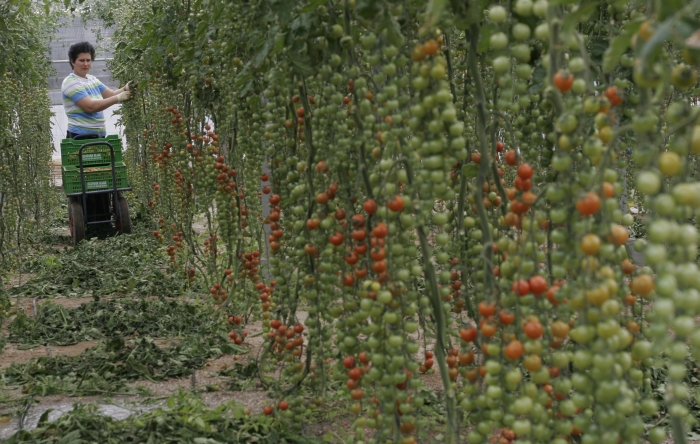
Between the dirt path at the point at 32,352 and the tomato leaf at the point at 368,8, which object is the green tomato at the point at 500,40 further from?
the dirt path at the point at 32,352

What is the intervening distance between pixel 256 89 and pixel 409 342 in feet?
4.26

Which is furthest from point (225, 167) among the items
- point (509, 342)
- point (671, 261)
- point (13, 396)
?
point (671, 261)

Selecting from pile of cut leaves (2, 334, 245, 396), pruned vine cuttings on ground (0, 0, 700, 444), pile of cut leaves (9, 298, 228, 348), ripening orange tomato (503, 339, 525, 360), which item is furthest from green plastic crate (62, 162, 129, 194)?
ripening orange tomato (503, 339, 525, 360)

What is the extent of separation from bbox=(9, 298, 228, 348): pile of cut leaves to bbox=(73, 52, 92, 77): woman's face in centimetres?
299

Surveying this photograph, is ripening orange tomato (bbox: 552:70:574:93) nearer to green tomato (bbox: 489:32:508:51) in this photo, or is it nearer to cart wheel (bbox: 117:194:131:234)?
green tomato (bbox: 489:32:508:51)

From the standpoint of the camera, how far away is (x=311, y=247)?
1821mm

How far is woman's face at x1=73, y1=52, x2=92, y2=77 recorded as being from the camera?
6328 millimetres

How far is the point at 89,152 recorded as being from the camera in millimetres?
6617

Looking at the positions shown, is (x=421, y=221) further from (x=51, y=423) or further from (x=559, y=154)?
(x=51, y=423)

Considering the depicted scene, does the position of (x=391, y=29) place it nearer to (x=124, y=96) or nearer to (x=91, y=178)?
(x=124, y=96)

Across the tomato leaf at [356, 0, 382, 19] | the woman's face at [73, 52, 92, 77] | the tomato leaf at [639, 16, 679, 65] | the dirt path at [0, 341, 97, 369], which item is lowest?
the dirt path at [0, 341, 97, 369]

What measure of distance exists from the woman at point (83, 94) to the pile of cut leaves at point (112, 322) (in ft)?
8.68

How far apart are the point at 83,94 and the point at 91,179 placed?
83 cm

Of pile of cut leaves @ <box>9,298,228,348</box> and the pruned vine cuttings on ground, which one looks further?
pile of cut leaves @ <box>9,298,228,348</box>
